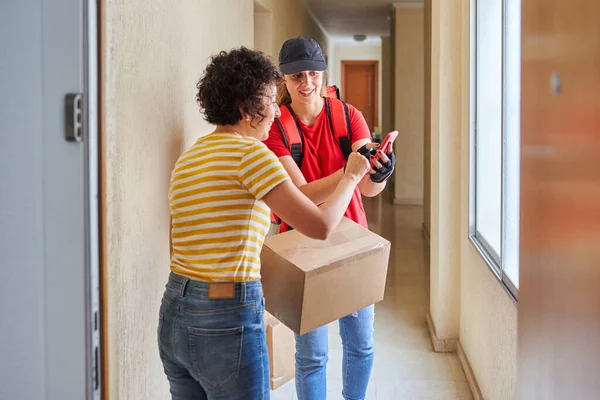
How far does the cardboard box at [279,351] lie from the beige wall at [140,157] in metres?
0.52

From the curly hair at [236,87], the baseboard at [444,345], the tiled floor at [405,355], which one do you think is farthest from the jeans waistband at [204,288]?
the baseboard at [444,345]

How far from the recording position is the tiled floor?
9.35 ft

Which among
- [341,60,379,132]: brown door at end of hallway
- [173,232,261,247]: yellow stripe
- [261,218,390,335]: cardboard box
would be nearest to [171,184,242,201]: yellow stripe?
[173,232,261,247]: yellow stripe

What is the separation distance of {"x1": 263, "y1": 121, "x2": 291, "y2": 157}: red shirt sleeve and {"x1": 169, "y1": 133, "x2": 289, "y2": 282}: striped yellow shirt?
56cm

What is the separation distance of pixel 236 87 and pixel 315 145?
624mm

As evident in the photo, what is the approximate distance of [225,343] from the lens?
4.55 feet

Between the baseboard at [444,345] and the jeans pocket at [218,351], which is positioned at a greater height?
the jeans pocket at [218,351]

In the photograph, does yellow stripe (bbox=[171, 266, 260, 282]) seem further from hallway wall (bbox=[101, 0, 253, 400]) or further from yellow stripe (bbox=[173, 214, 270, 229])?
hallway wall (bbox=[101, 0, 253, 400])

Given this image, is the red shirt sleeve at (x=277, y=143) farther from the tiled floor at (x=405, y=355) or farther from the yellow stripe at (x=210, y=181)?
the tiled floor at (x=405, y=355)

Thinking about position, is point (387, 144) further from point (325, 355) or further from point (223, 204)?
point (325, 355)

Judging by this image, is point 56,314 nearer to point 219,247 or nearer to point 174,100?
point 219,247

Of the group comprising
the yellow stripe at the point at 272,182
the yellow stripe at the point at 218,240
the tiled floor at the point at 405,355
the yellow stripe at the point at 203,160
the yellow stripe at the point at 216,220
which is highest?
the yellow stripe at the point at 203,160

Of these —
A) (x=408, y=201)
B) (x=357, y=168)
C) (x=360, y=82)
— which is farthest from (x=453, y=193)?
(x=360, y=82)

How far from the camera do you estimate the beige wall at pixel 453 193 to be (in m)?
3.03
